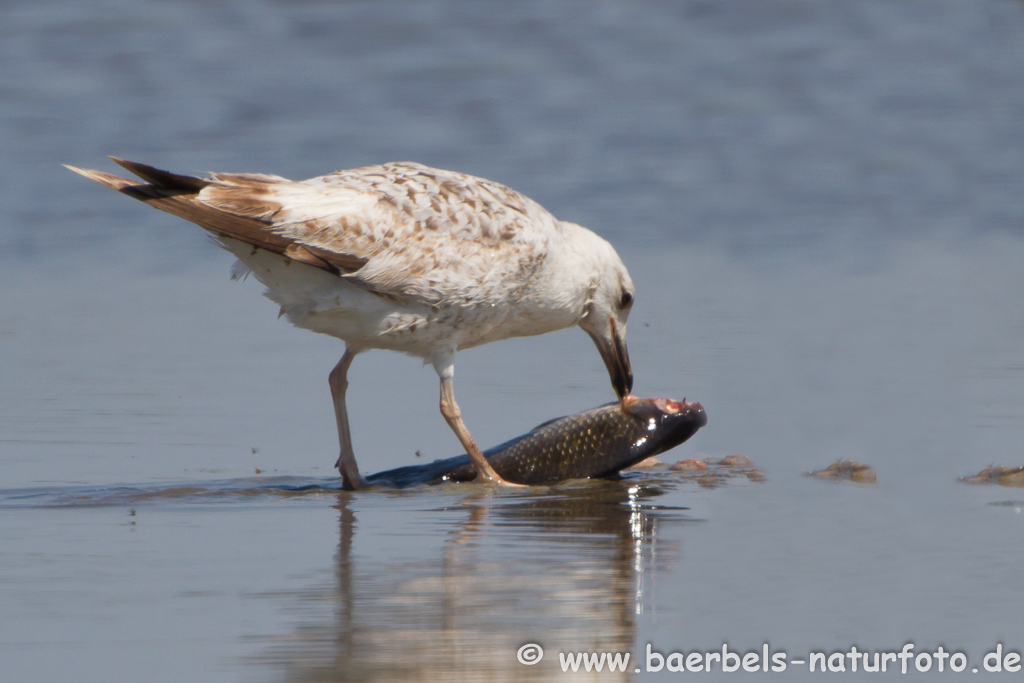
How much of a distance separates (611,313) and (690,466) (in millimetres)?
997

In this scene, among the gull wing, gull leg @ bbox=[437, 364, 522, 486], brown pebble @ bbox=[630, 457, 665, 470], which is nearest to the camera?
the gull wing

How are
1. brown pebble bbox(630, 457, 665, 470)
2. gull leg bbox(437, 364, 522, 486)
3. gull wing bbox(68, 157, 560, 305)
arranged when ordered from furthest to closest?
brown pebble bbox(630, 457, 665, 470) < gull leg bbox(437, 364, 522, 486) < gull wing bbox(68, 157, 560, 305)

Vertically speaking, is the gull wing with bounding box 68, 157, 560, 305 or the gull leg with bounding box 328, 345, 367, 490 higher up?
the gull wing with bounding box 68, 157, 560, 305

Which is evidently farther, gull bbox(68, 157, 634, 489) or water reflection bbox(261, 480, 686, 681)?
gull bbox(68, 157, 634, 489)

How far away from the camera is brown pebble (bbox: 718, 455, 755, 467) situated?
7051mm

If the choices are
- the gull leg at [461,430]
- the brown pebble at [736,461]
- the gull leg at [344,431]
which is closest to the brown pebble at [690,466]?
the brown pebble at [736,461]

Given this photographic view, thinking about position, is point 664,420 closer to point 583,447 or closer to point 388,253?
point 583,447

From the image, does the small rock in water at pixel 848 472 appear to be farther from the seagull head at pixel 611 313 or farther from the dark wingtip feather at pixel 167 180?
the dark wingtip feather at pixel 167 180

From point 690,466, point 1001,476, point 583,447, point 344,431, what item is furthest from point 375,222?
point 1001,476

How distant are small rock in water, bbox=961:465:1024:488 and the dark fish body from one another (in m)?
1.33

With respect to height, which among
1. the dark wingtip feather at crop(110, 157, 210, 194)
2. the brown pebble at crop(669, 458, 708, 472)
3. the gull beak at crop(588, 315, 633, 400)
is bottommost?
the brown pebble at crop(669, 458, 708, 472)

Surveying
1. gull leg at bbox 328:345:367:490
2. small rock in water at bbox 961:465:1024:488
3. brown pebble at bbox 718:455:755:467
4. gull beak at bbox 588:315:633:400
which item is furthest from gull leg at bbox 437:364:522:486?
small rock in water at bbox 961:465:1024:488

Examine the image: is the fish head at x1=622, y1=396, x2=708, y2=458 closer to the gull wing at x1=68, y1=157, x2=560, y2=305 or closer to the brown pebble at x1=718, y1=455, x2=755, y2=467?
the brown pebble at x1=718, y1=455, x2=755, y2=467

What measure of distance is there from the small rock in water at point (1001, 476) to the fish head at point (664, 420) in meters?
1.31
